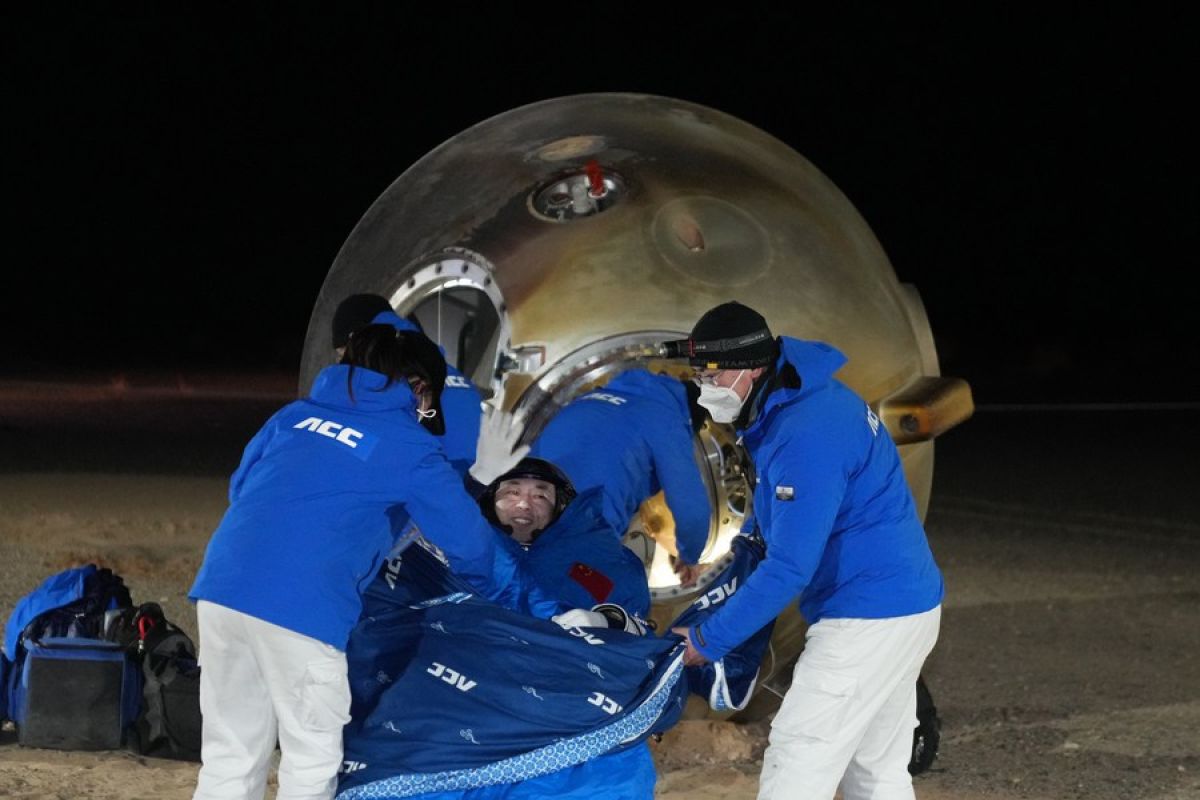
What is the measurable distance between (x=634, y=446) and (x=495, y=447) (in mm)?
428

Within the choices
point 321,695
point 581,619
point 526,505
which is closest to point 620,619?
point 581,619

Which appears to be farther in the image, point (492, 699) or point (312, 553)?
point (492, 699)

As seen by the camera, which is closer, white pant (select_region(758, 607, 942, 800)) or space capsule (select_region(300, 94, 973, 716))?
white pant (select_region(758, 607, 942, 800))

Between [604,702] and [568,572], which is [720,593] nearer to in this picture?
[568,572]

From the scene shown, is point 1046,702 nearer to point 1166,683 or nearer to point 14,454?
point 1166,683

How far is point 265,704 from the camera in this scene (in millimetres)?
3801

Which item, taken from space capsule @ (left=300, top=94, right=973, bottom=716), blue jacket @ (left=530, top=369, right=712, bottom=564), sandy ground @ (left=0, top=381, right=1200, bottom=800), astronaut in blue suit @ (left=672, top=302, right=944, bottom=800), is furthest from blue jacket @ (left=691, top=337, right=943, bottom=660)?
sandy ground @ (left=0, top=381, right=1200, bottom=800)

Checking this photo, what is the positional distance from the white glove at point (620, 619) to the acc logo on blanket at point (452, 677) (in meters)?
0.40

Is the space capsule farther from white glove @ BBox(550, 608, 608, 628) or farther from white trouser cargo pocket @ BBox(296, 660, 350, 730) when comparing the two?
white trouser cargo pocket @ BBox(296, 660, 350, 730)

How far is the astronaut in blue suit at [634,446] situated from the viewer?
448cm

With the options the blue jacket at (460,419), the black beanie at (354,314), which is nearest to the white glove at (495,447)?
the blue jacket at (460,419)

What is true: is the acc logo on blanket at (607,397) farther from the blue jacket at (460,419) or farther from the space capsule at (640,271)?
the blue jacket at (460,419)

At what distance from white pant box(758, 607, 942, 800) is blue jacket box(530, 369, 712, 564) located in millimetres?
809

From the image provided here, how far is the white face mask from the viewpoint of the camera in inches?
150
